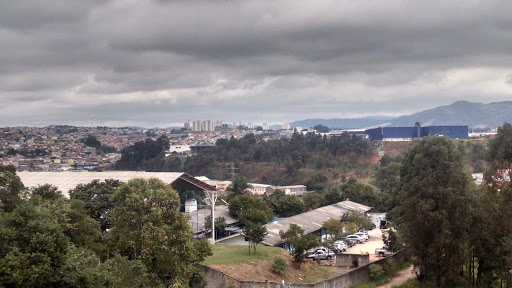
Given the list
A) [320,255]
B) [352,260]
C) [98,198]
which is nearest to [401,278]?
[352,260]

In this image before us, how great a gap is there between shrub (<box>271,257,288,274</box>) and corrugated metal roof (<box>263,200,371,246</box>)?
5.46 metres

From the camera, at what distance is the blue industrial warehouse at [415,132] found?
95.4 metres

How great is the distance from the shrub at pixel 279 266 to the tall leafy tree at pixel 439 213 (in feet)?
19.6

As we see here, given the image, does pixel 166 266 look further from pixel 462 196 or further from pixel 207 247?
pixel 462 196

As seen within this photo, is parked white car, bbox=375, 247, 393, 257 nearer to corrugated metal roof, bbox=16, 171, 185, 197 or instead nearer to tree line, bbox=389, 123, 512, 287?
tree line, bbox=389, 123, 512, 287

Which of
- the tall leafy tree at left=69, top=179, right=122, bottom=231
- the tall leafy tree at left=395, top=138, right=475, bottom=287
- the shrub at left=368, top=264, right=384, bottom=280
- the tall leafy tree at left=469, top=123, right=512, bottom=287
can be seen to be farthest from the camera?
the tall leafy tree at left=69, top=179, right=122, bottom=231

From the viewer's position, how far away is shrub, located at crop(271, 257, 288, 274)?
872 inches

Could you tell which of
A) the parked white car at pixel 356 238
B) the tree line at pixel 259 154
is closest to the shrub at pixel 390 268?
the parked white car at pixel 356 238

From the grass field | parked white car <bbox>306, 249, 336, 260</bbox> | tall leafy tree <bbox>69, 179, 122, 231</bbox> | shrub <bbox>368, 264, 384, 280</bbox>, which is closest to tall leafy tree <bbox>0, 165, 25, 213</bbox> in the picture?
tall leafy tree <bbox>69, 179, 122, 231</bbox>

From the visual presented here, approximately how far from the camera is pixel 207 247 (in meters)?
18.4

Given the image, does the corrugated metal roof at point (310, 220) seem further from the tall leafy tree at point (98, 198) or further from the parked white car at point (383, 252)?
the tall leafy tree at point (98, 198)

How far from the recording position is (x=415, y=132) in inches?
3750

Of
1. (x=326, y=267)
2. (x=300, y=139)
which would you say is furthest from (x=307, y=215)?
(x=300, y=139)

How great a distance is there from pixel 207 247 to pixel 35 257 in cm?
729
